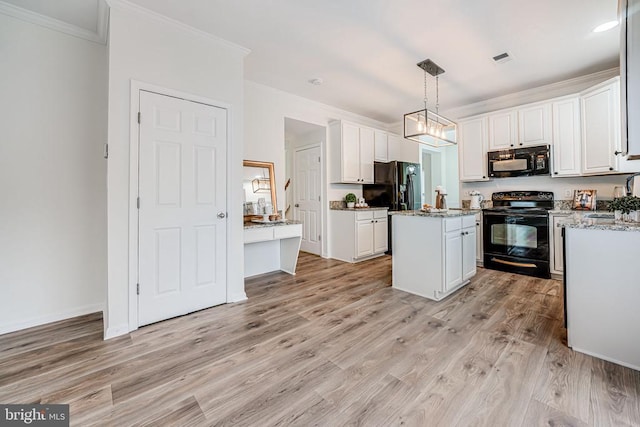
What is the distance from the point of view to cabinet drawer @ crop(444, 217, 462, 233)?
9.21ft

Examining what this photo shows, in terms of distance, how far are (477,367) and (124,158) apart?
3.08m

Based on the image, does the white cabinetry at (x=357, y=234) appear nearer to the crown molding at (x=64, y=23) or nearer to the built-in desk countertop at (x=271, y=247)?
the built-in desk countertop at (x=271, y=247)

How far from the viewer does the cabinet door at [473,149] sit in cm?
429

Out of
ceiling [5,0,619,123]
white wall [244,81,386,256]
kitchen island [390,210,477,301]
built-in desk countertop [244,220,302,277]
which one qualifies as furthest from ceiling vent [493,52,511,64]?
built-in desk countertop [244,220,302,277]

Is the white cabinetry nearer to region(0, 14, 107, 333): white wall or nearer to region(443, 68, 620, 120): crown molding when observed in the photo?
region(443, 68, 620, 120): crown molding

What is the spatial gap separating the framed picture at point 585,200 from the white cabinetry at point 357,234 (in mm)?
2699

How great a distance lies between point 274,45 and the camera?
2.88 meters

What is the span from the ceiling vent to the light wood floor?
9.18 feet

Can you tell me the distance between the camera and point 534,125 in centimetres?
381

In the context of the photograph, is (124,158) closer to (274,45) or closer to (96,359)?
(96,359)

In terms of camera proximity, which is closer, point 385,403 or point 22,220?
point 385,403

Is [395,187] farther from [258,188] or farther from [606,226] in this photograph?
[606,226]

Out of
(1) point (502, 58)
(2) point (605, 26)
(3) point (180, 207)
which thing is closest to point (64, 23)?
(3) point (180, 207)

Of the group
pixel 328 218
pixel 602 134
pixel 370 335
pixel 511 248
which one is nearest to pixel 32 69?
pixel 370 335
